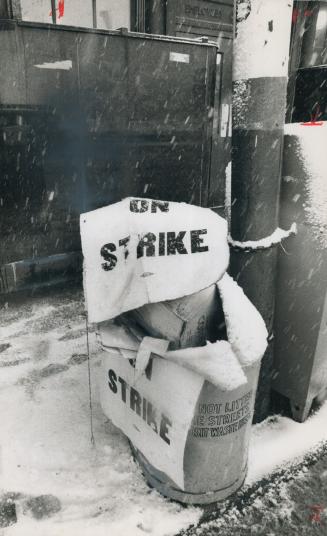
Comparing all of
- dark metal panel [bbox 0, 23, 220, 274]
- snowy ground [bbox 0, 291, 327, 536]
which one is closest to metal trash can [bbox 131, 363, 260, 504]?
snowy ground [bbox 0, 291, 327, 536]

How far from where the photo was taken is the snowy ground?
208 cm

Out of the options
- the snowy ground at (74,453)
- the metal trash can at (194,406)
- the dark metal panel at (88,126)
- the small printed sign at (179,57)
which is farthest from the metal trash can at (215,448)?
the small printed sign at (179,57)

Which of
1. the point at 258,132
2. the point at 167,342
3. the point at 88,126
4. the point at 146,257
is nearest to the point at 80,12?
the point at 88,126

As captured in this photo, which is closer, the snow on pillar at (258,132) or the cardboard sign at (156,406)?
the cardboard sign at (156,406)

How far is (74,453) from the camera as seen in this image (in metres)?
2.50

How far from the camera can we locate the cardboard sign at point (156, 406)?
1855mm

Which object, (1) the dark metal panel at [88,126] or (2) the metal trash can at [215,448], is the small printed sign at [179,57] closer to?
(1) the dark metal panel at [88,126]

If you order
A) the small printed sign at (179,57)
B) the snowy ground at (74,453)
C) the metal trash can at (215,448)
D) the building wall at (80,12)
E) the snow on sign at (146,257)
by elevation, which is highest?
the building wall at (80,12)

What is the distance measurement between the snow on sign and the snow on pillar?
54 cm

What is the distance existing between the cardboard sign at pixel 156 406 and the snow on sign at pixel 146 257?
33 centimetres

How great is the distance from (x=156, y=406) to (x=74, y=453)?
0.81 meters

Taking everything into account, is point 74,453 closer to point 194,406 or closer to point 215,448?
point 215,448

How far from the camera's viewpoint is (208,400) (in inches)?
75.4

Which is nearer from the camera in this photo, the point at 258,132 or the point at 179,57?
the point at 258,132
